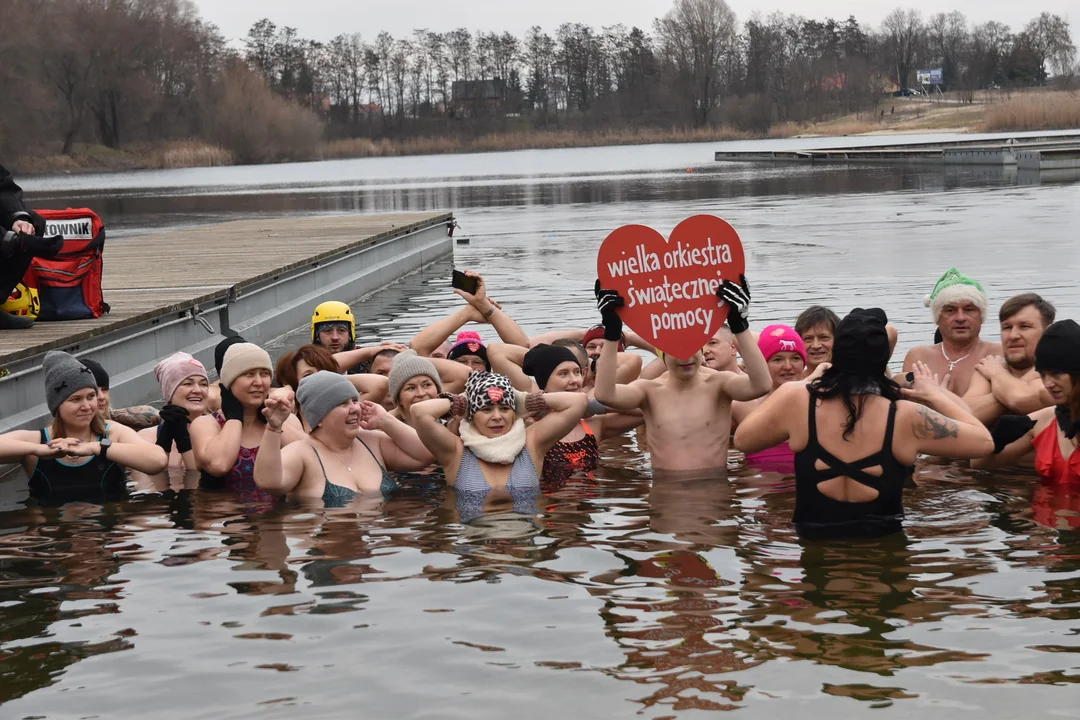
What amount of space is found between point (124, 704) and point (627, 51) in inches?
5883

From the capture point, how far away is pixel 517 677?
540 cm

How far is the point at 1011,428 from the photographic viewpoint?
7754 millimetres

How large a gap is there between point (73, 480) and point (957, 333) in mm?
5763

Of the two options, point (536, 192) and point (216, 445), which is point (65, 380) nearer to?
point (216, 445)

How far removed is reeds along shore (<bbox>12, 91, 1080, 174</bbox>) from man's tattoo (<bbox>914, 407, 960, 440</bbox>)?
6948 cm

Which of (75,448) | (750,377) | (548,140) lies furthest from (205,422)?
(548,140)

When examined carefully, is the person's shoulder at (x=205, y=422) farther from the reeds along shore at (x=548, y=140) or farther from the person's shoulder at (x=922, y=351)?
the reeds along shore at (x=548, y=140)

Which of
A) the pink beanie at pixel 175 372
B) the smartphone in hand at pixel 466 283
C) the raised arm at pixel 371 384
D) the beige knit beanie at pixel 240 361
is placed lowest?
the raised arm at pixel 371 384

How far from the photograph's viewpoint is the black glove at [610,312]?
24.3ft

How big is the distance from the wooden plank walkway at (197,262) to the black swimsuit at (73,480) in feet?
4.85

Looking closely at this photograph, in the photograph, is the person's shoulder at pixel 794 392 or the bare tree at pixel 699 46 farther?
the bare tree at pixel 699 46

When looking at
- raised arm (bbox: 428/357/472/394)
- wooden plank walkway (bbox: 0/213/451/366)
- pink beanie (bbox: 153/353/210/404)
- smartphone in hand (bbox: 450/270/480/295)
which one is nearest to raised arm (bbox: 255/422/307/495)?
pink beanie (bbox: 153/353/210/404)

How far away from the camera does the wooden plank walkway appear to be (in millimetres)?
11250

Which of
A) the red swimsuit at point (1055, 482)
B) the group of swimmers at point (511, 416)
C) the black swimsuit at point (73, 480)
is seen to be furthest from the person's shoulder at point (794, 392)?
the black swimsuit at point (73, 480)
